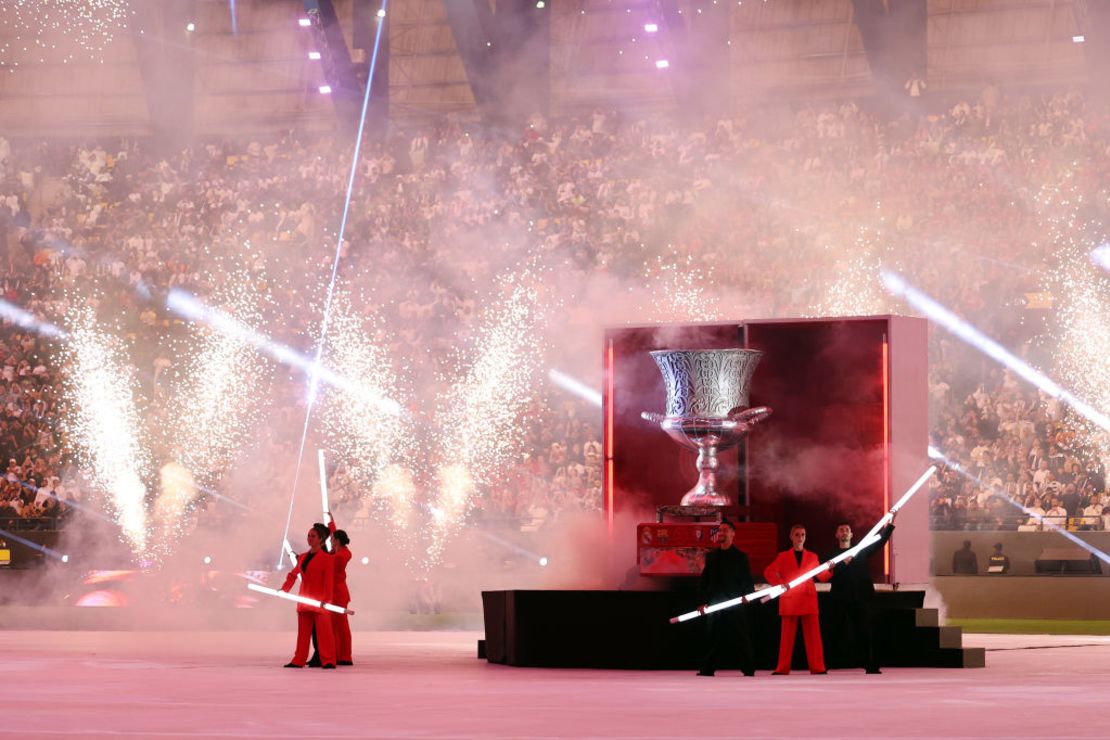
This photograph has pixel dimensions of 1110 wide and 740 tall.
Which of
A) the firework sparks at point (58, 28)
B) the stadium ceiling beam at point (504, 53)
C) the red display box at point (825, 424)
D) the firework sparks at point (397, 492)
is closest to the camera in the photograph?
the red display box at point (825, 424)

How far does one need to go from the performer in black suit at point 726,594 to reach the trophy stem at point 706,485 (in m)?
1.78

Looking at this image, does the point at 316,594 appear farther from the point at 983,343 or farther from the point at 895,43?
the point at 895,43

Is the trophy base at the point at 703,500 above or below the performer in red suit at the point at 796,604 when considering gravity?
above

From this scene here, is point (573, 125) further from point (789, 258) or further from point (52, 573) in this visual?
point (52, 573)

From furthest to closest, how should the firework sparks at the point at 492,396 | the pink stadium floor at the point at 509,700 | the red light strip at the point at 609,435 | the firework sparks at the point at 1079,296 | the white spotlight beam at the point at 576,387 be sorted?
the white spotlight beam at the point at 576,387
the firework sparks at the point at 492,396
the firework sparks at the point at 1079,296
the red light strip at the point at 609,435
the pink stadium floor at the point at 509,700

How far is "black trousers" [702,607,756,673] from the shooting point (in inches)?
475

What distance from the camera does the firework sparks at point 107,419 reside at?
28125mm

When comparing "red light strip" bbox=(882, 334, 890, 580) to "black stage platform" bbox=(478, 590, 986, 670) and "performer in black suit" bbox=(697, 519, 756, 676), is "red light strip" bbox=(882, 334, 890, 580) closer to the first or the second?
"black stage platform" bbox=(478, 590, 986, 670)

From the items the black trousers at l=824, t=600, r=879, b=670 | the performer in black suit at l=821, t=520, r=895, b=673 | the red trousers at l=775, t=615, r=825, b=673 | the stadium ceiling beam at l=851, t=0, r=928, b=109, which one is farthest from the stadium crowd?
the red trousers at l=775, t=615, r=825, b=673

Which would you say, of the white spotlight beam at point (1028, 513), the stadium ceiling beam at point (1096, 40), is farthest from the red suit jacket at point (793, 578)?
the stadium ceiling beam at point (1096, 40)

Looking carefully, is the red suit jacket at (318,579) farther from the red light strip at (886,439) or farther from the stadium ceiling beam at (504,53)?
the stadium ceiling beam at (504,53)

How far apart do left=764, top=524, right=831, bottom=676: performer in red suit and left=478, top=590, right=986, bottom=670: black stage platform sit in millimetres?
318

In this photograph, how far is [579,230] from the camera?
2856cm

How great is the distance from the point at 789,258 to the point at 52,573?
1109cm
